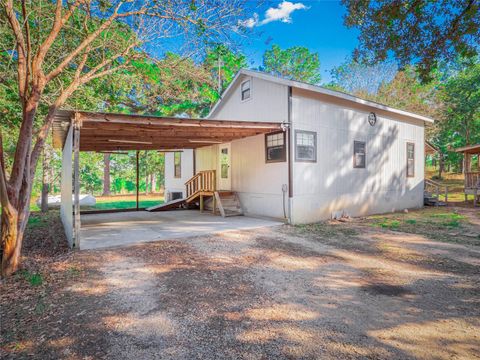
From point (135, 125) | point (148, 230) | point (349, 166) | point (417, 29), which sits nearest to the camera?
point (417, 29)

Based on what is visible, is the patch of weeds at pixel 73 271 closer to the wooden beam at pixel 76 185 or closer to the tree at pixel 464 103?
the wooden beam at pixel 76 185

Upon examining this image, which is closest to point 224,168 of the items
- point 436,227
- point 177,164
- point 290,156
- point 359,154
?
point 290,156

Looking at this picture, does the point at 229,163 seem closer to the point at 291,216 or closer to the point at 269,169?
the point at 269,169

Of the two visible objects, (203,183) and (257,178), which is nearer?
(257,178)

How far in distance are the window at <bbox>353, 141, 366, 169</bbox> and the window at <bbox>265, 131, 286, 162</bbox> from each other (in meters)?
3.22

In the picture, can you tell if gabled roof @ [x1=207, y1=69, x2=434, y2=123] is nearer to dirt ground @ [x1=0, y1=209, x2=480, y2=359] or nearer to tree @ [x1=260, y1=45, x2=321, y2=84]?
dirt ground @ [x1=0, y1=209, x2=480, y2=359]

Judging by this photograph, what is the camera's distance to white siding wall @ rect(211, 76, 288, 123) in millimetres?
8844

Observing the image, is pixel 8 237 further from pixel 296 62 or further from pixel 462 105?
pixel 462 105

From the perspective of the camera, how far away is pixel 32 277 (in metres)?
4.05

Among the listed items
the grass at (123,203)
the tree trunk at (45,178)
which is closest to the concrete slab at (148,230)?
the tree trunk at (45,178)

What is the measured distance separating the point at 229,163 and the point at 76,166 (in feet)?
21.3

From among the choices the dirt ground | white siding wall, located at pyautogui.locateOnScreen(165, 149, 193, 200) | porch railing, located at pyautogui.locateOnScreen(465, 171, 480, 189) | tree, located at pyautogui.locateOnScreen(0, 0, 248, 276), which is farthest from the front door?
porch railing, located at pyautogui.locateOnScreen(465, 171, 480, 189)

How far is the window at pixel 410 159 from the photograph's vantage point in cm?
1241

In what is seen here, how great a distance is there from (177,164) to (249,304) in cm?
1385
